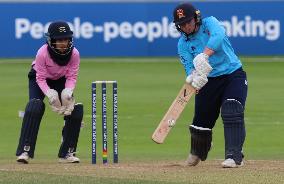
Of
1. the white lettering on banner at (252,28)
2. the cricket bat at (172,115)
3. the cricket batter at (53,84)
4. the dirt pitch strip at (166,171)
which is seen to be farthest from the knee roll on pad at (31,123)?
the white lettering on banner at (252,28)

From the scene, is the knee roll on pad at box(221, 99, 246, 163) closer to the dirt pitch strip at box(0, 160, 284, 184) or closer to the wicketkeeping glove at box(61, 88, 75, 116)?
the dirt pitch strip at box(0, 160, 284, 184)

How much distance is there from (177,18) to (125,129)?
653 cm

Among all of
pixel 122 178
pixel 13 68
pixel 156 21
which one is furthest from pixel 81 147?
pixel 156 21

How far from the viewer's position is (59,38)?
12742mm

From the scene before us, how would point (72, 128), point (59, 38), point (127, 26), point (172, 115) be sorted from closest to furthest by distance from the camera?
point (172, 115), point (59, 38), point (72, 128), point (127, 26)

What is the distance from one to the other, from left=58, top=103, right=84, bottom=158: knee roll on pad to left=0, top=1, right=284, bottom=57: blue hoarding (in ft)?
61.1

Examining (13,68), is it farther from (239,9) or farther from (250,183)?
(250,183)

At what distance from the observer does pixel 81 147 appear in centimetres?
1648

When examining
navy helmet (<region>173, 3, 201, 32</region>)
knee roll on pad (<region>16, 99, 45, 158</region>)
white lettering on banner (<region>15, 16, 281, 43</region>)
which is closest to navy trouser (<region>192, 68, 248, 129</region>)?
navy helmet (<region>173, 3, 201, 32</region>)

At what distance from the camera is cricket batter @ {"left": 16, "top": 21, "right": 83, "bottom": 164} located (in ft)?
42.0

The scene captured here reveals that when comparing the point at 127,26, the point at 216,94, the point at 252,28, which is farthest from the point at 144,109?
the point at 252,28

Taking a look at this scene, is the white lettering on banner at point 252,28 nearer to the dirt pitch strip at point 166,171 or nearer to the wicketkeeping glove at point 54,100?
the dirt pitch strip at point 166,171

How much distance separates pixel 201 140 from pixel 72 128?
1599 mm

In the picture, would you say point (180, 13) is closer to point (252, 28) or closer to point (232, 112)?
point (232, 112)
